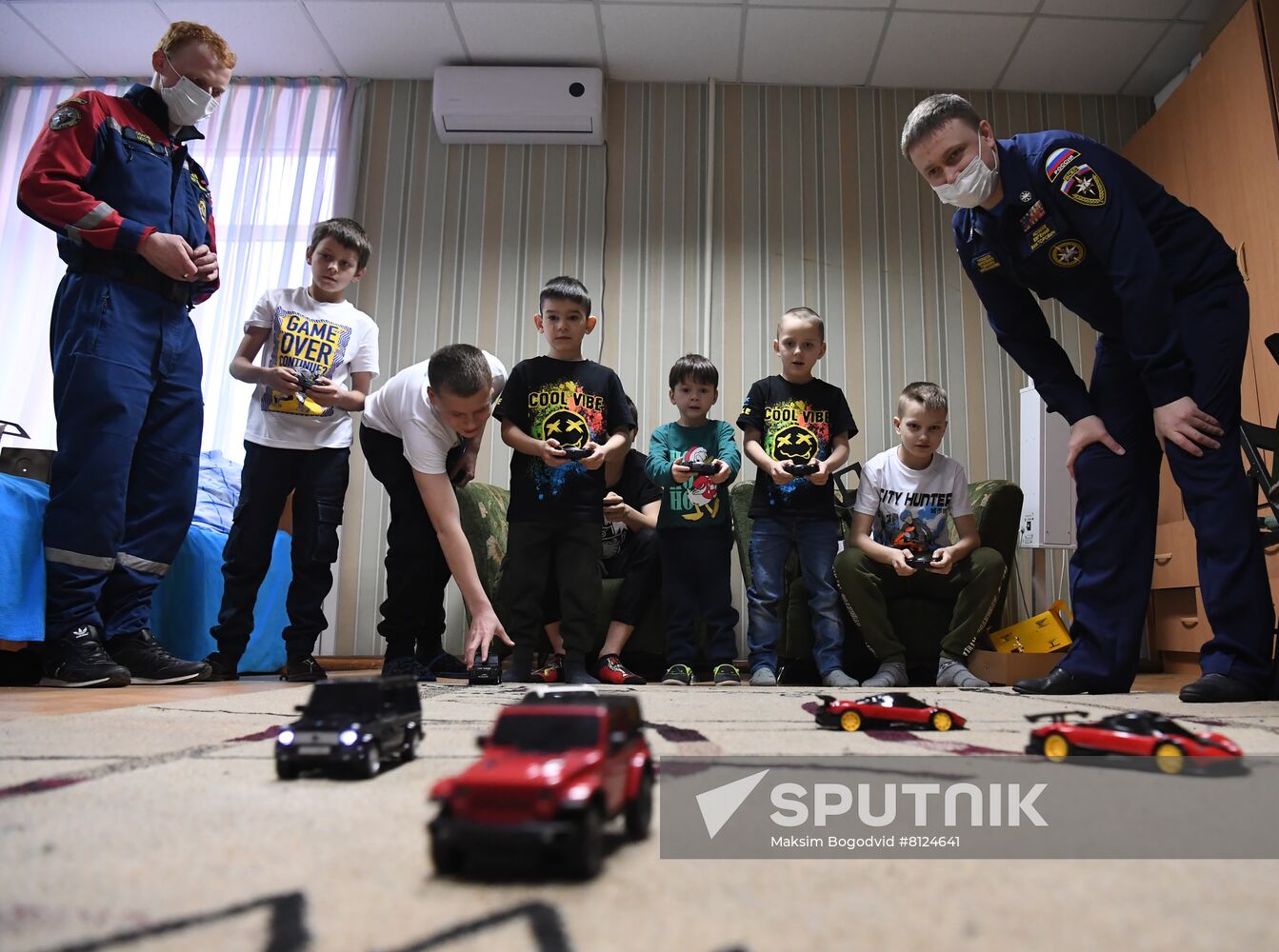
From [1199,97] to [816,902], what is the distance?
356cm

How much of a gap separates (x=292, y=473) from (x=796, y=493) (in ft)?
4.15

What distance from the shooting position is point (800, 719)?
857mm

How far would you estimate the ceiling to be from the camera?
3172 mm

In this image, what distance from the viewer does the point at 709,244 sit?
137 inches

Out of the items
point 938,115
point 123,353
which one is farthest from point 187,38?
point 938,115

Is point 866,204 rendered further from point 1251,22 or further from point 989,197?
point 989,197

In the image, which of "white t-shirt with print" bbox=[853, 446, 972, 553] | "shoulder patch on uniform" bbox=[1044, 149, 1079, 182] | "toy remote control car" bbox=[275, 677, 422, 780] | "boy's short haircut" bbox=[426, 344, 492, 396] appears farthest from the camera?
"white t-shirt with print" bbox=[853, 446, 972, 553]

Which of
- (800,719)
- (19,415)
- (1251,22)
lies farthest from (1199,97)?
(19,415)

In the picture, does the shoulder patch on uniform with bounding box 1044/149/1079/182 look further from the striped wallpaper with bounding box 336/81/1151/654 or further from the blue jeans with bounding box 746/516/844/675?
the striped wallpaper with bounding box 336/81/1151/654

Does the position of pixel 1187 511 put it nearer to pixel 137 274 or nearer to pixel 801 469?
pixel 801 469

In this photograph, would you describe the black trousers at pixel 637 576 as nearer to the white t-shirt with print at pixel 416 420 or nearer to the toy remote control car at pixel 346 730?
the white t-shirt with print at pixel 416 420

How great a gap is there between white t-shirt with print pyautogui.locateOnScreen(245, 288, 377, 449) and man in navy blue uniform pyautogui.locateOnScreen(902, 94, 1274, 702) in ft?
4.62

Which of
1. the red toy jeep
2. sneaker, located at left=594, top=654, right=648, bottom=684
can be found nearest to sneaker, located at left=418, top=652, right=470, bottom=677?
sneaker, located at left=594, top=654, right=648, bottom=684

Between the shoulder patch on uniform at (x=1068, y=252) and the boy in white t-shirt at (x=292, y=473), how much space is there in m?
1.52
